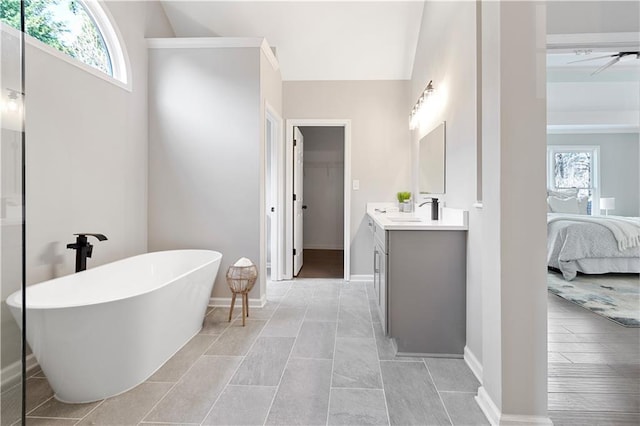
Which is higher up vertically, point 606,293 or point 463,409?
point 606,293

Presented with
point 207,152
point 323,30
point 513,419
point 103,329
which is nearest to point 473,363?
point 513,419

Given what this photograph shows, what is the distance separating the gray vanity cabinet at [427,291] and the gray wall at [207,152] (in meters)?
1.48

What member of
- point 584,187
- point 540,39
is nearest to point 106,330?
point 540,39

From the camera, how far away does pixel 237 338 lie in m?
2.48

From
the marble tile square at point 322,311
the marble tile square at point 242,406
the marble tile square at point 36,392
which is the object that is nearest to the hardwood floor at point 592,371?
the marble tile square at point 242,406

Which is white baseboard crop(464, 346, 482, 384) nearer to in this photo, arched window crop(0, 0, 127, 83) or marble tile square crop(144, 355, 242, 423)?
marble tile square crop(144, 355, 242, 423)

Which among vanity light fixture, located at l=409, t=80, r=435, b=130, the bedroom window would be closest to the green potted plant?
vanity light fixture, located at l=409, t=80, r=435, b=130

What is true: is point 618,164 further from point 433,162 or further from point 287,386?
point 287,386

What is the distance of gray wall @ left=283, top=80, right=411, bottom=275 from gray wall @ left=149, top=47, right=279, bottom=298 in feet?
3.93

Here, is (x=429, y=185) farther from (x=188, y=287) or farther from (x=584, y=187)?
(x=584, y=187)

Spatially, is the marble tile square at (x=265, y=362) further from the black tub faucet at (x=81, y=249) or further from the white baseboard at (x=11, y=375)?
the black tub faucet at (x=81, y=249)

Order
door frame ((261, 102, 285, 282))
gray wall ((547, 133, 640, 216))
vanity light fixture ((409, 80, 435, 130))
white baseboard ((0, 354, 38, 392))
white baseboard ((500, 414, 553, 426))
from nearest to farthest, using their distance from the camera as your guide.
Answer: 1. white baseboard ((0, 354, 38, 392))
2. white baseboard ((500, 414, 553, 426))
3. vanity light fixture ((409, 80, 435, 130))
4. door frame ((261, 102, 285, 282))
5. gray wall ((547, 133, 640, 216))

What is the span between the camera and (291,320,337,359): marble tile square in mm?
2226

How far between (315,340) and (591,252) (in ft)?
11.8
